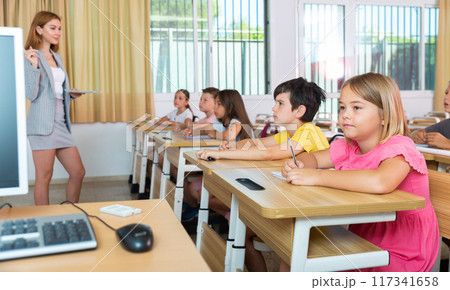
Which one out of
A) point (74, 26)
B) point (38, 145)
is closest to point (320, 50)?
point (74, 26)

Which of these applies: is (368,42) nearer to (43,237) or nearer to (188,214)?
(188,214)

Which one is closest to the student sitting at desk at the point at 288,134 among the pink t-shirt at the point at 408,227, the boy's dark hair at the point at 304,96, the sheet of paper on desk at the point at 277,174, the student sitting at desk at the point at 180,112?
the boy's dark hair at the point at 304,96

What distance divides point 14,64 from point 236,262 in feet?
3.26

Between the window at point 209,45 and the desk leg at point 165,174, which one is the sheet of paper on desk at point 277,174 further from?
the window at point 209,45

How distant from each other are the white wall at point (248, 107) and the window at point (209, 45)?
0.41ft

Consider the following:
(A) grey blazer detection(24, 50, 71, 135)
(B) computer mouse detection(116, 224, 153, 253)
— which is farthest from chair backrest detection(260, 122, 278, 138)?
(B) computer mouse detection(116, 224, 153, 253)

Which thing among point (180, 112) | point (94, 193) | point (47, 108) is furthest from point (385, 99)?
point (94, 193)

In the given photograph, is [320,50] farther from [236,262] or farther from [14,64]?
[14,64]

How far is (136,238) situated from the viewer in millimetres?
772

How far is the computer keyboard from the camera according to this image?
74cm

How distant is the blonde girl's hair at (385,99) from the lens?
4.47 feet

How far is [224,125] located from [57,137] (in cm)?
127

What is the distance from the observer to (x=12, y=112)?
839 mm
